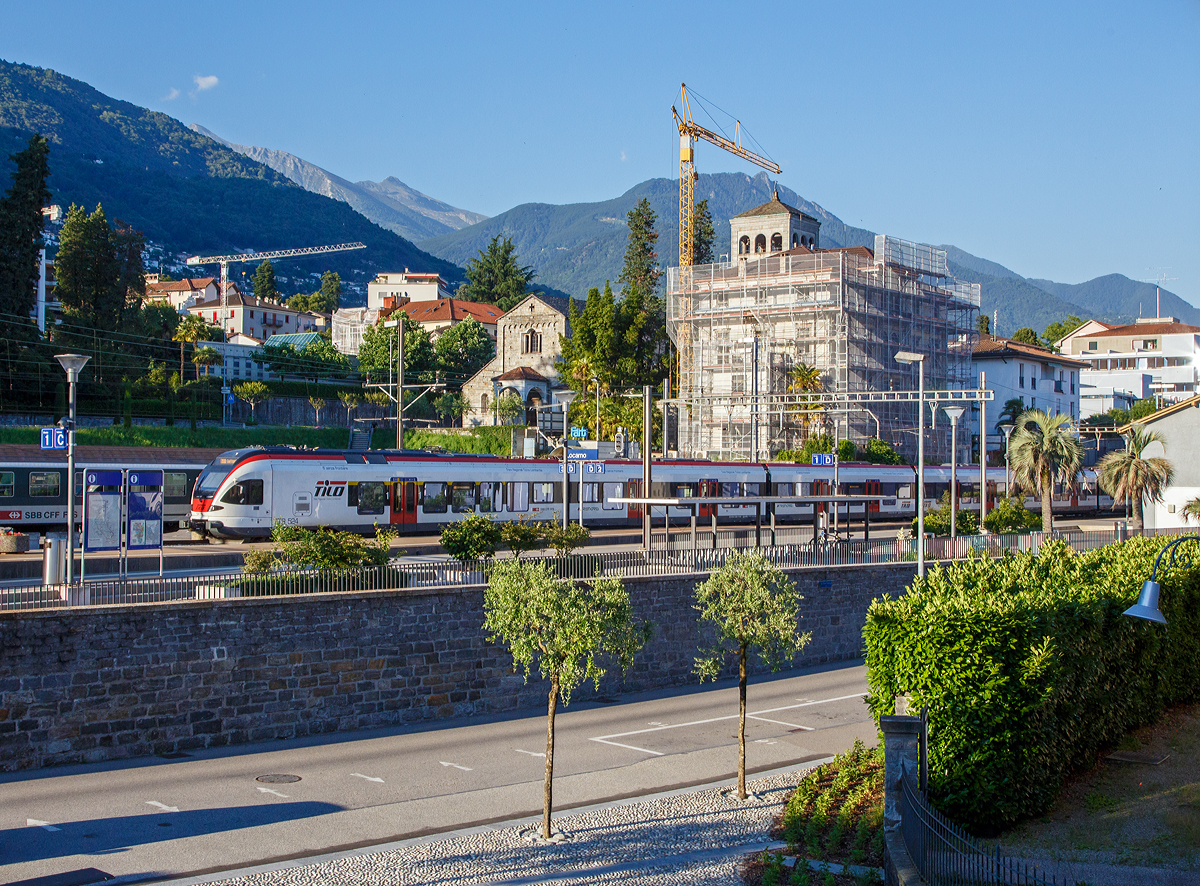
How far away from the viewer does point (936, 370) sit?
82062 mm

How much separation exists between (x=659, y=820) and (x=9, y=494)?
29439mm

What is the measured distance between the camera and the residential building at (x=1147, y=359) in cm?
12050

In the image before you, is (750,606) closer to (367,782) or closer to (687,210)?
(367,782)

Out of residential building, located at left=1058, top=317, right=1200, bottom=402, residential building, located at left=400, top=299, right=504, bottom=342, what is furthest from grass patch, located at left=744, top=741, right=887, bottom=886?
residential building, located at left=400, top=299, right=504, bottom=342

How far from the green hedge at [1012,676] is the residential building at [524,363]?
259ft

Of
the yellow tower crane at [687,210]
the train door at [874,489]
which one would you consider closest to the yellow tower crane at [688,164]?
the yellow tower crane at [687,210]

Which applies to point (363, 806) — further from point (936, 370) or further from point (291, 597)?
point (936, 370)

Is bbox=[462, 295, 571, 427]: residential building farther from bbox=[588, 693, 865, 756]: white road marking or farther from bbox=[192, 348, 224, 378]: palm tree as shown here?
bbox=[588, 693, 865, 756]: white road marking

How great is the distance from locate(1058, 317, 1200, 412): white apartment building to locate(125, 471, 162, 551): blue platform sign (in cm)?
11021

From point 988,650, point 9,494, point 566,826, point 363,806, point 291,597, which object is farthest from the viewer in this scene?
point 9,494

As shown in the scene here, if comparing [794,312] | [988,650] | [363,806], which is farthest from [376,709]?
[794,312]

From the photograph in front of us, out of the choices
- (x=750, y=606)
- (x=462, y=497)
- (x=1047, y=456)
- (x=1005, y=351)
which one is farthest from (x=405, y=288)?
(x=750, y=606)

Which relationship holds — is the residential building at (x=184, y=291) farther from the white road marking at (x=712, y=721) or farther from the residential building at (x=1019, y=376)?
the white road marking at (x=712, y=721)

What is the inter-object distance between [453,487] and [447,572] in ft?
55.1
